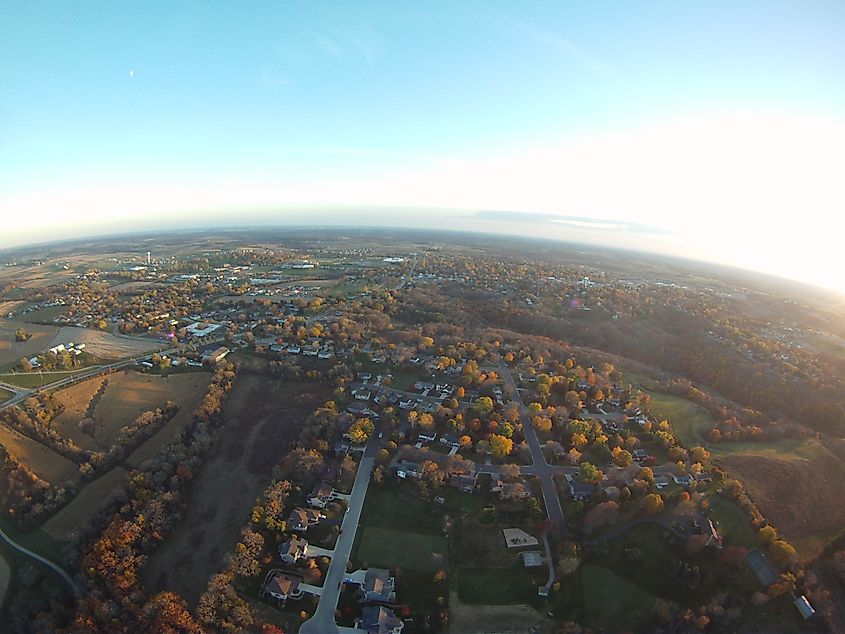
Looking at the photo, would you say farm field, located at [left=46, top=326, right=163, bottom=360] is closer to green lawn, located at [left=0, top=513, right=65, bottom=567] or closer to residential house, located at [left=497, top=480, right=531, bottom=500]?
green lawn, located at [left=0, top=513, right=65, bottom=567]

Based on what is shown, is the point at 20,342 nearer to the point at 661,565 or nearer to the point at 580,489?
the point at 580,489

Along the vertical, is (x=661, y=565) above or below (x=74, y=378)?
below

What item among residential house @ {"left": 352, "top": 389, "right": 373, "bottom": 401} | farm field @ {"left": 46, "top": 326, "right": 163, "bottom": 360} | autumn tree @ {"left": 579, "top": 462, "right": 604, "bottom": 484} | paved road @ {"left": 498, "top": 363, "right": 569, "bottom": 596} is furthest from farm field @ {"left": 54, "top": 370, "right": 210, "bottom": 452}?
Answer: autumn tree @ {"left": 579, "top": 462, "right": 604, "bottom": 484}

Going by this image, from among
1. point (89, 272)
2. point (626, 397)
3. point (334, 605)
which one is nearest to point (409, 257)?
point (89, 272)

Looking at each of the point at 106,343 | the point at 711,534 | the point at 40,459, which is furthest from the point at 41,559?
the point at 711,534

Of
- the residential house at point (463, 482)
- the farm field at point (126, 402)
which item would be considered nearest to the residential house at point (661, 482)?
the residential house at point (463, 482)

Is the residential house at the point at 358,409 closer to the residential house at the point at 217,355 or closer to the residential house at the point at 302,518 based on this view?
the residential house at the point at 302,518
